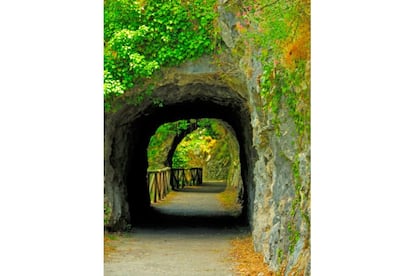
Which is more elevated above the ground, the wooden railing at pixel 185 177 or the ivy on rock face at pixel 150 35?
the ivy on rock face at pixel 150 35

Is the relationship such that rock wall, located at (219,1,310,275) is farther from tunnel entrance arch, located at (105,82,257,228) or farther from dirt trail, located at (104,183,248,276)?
tunnel entrance arch, located at (105,82,257,228)

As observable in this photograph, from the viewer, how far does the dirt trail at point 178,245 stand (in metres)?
10.9

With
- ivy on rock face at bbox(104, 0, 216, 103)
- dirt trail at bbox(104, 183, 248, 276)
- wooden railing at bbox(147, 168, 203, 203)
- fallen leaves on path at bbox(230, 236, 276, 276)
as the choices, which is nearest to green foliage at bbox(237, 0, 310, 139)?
fallen leaves on path at bbox(230, 236, 276, 276)

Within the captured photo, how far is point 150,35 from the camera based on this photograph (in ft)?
44.0

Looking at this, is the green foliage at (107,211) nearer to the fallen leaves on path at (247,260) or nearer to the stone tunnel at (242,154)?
the stone tunnel at (242,154)

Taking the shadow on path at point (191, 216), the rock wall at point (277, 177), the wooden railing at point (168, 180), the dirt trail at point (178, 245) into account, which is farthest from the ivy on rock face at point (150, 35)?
the wooden railing at point (168, 180)

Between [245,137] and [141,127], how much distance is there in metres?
3.07

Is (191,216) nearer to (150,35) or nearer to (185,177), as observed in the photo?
(150,35)

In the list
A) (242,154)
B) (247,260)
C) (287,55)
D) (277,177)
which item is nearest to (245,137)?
(242,154)

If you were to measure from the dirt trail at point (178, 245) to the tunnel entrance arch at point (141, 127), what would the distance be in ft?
2.53

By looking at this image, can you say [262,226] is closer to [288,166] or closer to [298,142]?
[288,166]

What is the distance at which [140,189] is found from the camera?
828 inches

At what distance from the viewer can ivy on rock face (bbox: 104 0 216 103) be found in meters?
13.3

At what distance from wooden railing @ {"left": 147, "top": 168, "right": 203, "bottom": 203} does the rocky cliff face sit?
3949mm
